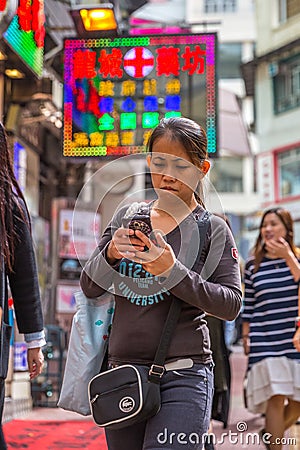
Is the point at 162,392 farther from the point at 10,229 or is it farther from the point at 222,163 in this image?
the point at 222,163

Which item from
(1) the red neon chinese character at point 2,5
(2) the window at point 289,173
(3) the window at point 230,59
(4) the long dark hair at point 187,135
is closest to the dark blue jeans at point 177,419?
(4) the long dark hair at point 187,135

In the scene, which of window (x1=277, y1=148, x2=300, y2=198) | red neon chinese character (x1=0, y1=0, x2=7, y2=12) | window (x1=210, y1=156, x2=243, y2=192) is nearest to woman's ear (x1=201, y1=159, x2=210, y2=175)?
red neon chinese character (x1=0, y1=0, x2=7, y2=12)

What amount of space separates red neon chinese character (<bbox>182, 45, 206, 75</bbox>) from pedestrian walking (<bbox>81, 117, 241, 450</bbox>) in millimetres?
3828

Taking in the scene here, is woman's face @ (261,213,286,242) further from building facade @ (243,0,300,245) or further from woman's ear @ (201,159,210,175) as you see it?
building facade @ (243,0,300,245)

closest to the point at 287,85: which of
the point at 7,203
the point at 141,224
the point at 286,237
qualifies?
the point at 286,237

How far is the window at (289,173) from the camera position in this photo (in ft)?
73.6

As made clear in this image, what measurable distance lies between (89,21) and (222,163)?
29.1 metres

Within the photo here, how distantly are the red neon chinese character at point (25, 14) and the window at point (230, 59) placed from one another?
106 ft

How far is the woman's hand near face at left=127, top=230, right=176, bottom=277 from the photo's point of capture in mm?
2211

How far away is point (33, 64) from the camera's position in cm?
704

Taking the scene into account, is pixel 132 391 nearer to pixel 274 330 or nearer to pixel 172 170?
pixel 172 170

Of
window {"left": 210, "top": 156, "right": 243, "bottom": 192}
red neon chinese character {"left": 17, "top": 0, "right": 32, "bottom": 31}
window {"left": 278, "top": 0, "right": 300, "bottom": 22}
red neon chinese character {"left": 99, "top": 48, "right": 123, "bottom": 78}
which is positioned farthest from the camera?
window {"left": 210, "top": 156, "right": 243, "bottom": 192}

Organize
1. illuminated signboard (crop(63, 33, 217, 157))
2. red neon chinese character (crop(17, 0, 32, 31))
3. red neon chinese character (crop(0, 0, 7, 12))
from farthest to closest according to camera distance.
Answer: illuminated signboard (crop(63, 33, 217, 157)), red neon chinese character (crop(17, 0, 32, 31)), red neon chinese character (crop(0, 0, 7, 12))

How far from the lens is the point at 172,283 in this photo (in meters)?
2.28
